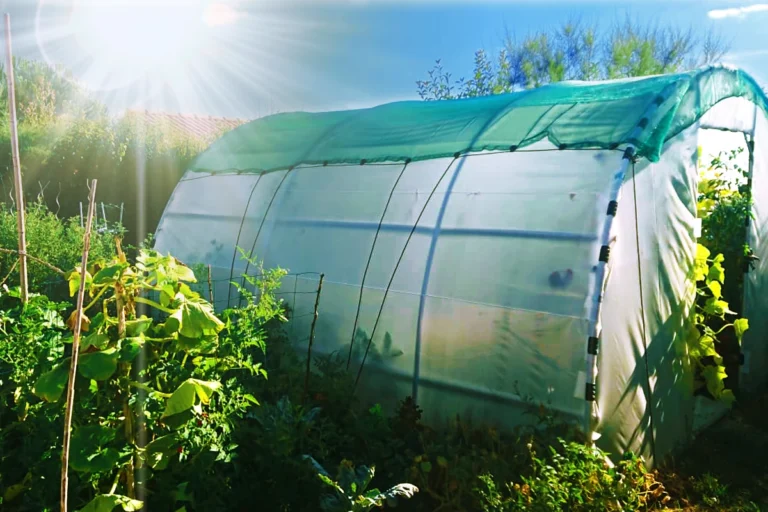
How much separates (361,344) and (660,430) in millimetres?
2256

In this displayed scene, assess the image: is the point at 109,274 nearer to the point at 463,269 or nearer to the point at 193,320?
the point at 193,320

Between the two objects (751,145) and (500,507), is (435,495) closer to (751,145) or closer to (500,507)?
(500,507)

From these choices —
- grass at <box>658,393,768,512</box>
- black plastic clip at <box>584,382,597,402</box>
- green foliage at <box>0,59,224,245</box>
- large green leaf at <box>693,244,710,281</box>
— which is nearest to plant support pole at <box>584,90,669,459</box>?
black plastic clip at <box>584,382,597,402</box>

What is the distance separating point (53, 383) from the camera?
2631 millimetres

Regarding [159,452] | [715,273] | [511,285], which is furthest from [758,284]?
[159,452]

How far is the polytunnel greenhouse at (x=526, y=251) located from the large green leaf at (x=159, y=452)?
7.08ft

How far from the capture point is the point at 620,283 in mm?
4219

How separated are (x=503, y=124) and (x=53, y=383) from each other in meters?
3.69

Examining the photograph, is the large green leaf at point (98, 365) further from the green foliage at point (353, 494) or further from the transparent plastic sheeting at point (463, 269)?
the transparent plastic sheeting at point (463, 269)

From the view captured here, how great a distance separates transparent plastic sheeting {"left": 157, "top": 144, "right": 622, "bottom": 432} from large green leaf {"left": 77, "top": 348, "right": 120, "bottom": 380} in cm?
252

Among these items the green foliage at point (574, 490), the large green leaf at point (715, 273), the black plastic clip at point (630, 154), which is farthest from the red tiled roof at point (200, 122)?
the green foliage at point (574, 490)

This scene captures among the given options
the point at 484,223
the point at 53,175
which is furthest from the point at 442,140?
the point at 53,175

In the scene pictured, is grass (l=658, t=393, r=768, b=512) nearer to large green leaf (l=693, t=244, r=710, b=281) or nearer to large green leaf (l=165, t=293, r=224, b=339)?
large green leaf (l=693, t=244, r=710, b=281)

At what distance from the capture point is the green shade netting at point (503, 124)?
4.38m
